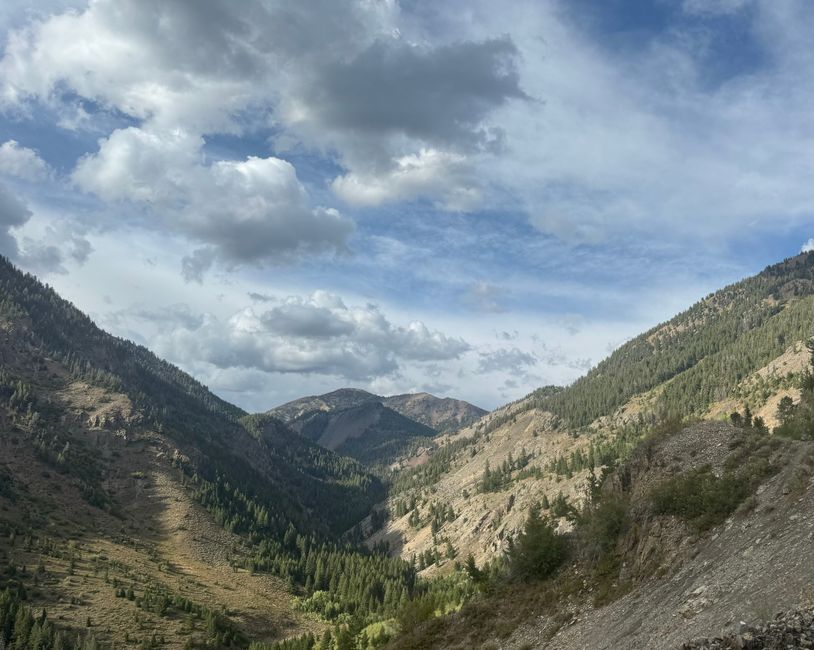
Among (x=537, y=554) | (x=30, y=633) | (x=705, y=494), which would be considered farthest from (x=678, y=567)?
(x=30, y=633)

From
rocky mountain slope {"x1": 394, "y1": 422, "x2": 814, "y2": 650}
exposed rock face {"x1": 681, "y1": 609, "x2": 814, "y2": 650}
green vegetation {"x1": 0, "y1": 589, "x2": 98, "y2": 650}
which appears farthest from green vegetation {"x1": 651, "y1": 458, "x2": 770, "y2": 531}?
green vegetation {"x1": 0, "y1": 589, "x2": 98, "y2": 650}

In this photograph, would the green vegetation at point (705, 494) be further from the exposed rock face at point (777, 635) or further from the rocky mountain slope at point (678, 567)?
the exposed rock face at point (777, 635)

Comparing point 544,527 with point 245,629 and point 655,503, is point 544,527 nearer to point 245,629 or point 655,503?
point 655,503

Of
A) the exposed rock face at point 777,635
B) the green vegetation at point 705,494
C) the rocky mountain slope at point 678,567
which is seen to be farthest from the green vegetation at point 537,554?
the exposed rock face at point 777,635

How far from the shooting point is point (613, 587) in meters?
35.8

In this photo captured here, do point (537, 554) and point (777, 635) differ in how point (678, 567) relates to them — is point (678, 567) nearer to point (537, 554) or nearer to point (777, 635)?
point (777, 635)

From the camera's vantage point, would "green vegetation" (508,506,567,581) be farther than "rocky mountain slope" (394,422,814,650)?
Yes

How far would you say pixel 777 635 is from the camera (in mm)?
17484

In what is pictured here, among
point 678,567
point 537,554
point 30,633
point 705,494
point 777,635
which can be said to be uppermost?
point 705,494

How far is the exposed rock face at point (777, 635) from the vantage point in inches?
659

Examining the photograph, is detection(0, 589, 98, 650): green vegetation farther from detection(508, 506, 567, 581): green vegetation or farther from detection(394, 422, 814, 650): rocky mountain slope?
detection(508, 506, 567, 581): green vegetation

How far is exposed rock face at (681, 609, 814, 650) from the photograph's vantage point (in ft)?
55.0

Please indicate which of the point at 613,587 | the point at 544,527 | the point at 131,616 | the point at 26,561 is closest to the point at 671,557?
the point at 613,587

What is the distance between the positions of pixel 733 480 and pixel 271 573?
187870 mm
